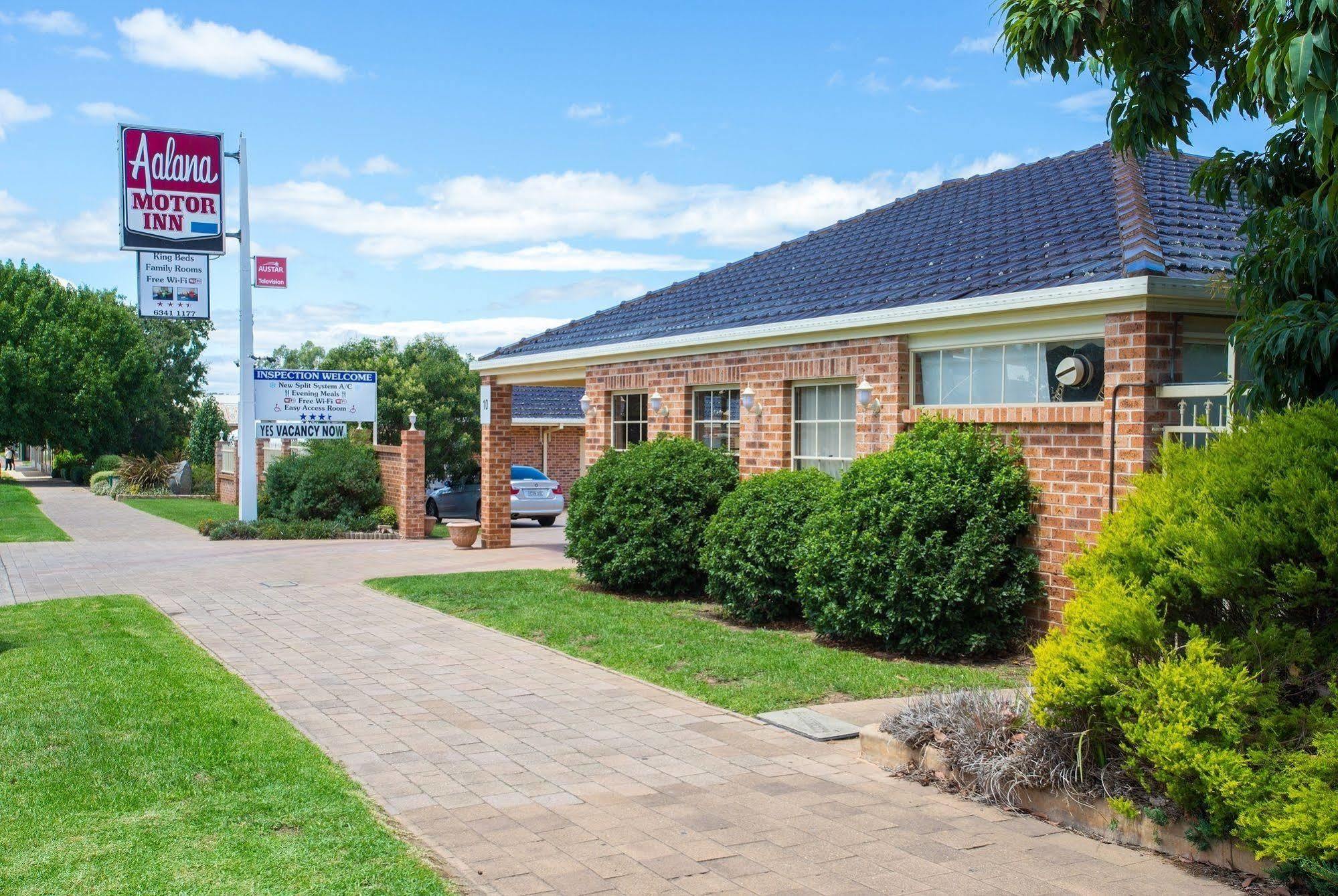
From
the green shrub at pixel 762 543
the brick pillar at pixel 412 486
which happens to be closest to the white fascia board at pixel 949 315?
the green shrub at pixel 762 543

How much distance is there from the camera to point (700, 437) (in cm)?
1446

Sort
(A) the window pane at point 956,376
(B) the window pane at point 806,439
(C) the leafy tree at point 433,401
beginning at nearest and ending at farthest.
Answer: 1. (A) the window pane at point 956,376
2. (B) the window pane at point 806,439
3. (C) the leafy tree at point 433,401

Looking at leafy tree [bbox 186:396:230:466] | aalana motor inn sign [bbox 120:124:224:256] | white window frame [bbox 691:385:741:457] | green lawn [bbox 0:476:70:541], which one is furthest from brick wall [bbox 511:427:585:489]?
white window frame [bbox 691:385:741:457]

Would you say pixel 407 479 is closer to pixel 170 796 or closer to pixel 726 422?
pixel 726 422

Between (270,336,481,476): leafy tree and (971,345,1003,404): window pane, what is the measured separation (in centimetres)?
2581

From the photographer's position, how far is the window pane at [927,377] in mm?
10742

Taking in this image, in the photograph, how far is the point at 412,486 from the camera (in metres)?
21.9

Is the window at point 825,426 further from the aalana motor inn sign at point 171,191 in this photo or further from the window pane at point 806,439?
the aalana motor inn sign at point 171,191

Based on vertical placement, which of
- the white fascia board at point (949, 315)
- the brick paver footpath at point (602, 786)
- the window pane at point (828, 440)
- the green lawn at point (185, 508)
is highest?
the white fascia board at point (949, 315)

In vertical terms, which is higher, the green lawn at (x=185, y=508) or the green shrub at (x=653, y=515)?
the green shrub at (x=653, y=515)

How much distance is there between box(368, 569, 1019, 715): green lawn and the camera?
8312mm

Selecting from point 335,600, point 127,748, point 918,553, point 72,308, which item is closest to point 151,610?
point 335,600

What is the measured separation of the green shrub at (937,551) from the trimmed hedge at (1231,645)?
11.5 ft

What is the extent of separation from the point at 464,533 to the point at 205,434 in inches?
1093
